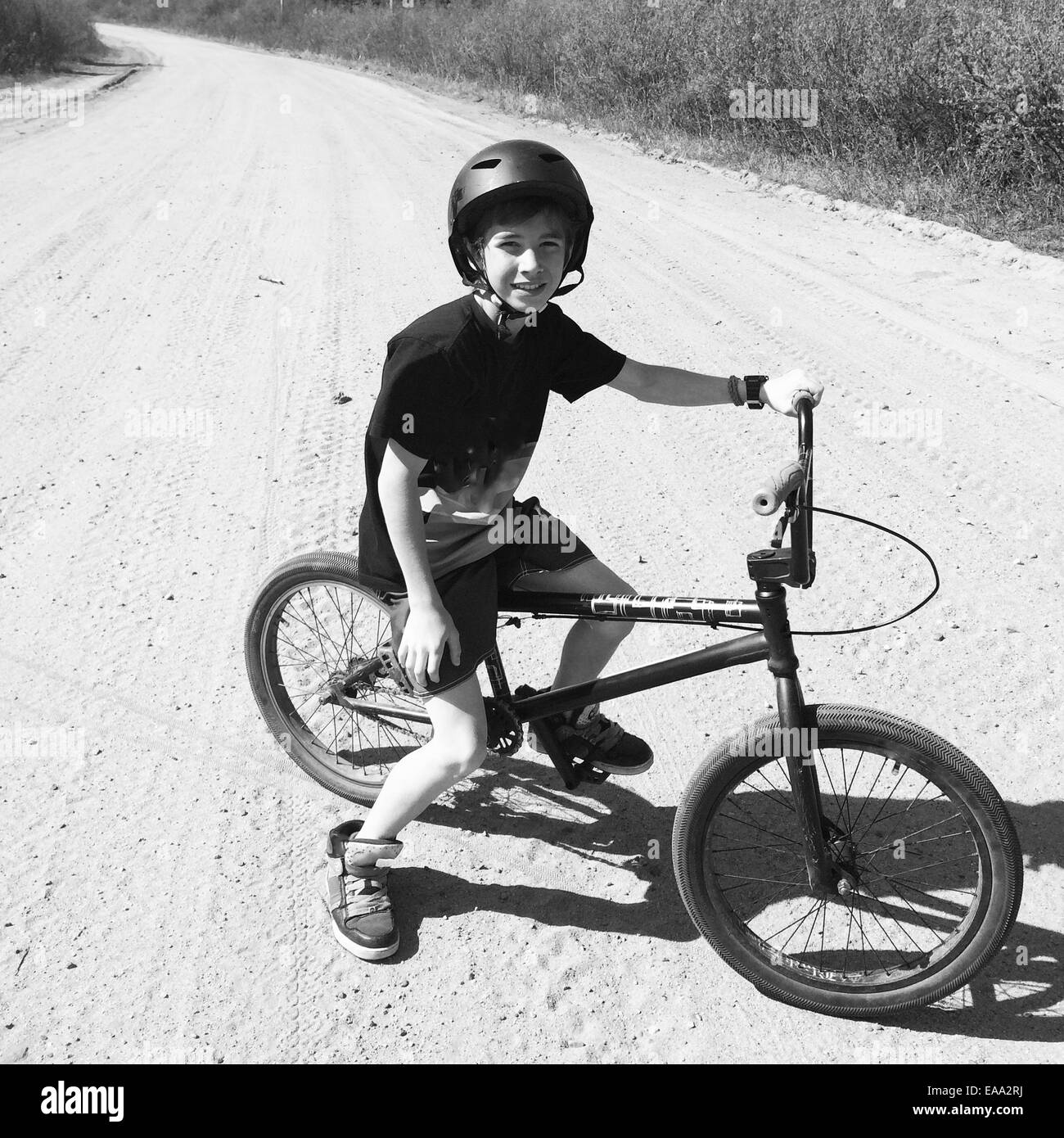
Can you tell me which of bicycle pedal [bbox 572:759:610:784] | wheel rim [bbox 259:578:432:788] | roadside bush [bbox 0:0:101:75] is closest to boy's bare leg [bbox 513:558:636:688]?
bicycle pedal [bbox 572:759:610:784]

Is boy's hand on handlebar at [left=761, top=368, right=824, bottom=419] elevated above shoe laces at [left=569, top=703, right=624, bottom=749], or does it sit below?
above

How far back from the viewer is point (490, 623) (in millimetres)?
2674

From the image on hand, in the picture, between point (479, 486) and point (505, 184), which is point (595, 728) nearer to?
point (479, 486)

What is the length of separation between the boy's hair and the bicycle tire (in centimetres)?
101

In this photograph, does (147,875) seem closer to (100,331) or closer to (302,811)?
(302,811)

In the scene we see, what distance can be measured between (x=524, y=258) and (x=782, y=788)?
1830mm

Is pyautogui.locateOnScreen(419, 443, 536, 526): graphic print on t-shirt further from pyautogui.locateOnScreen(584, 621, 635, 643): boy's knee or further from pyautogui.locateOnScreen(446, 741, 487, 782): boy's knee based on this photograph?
pyautogui.locateOnScreen(446, 741, 487, 782): boy's knee

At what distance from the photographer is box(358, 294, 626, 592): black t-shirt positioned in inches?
94.7

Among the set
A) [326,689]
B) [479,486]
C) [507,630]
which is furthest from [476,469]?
[507,630]

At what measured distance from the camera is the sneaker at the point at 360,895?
2756mm

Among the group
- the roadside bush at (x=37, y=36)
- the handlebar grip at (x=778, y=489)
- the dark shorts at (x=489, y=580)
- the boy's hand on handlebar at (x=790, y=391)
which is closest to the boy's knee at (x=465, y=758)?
the dark shorts at (x=489, y=580)

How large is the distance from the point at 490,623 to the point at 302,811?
1.05 metres

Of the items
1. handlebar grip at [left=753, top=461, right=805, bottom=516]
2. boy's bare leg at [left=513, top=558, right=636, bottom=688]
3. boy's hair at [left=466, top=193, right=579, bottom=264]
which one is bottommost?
boy's bare leg at [left=513, top=558, right=636, bottom=688]

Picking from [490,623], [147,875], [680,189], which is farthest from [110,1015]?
[680,189]
